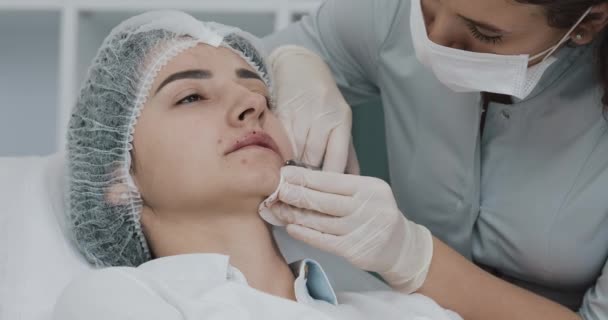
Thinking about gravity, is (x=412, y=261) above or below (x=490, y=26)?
below

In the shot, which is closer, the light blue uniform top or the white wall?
the light blue uniform top

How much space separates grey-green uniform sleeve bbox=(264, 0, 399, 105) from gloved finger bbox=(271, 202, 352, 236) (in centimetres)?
49

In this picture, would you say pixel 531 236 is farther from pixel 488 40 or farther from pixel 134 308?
pixel 134 308

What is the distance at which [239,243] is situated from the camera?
1437 mm

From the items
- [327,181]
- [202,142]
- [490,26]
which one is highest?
[490,26]

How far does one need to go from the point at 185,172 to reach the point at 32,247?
14.8 inches

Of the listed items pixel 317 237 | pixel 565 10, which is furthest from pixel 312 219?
pixel 565 10

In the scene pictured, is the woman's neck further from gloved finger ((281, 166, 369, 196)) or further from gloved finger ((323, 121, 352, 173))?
gloved finger ((323, 121, 352, 173))

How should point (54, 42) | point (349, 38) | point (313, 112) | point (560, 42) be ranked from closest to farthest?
1. point (560, 42)
2. point (313, 112)
3. point (349, 38)
4. point (54, 42)

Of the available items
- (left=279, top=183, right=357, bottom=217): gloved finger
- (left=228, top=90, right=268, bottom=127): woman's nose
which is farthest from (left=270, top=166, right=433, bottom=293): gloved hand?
(left=228, top=90, right=268, bottom=127): woman's nose

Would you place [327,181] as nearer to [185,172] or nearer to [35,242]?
[185,172]

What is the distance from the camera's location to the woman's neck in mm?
1428

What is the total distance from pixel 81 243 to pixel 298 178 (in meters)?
0.50

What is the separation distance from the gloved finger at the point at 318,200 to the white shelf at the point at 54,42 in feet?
3.18
